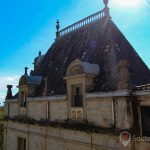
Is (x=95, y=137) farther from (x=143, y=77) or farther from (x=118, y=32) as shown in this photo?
(x=118, y=32)

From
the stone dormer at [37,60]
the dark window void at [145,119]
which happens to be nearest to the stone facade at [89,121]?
the dark window void at [145,119]

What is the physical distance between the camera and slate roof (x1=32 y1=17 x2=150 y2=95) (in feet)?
42.0

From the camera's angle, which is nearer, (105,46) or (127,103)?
(127,103)

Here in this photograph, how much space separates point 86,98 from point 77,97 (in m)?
1.13

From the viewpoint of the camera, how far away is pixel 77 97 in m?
13.8

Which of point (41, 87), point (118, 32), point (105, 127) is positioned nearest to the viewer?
point (105, 127)

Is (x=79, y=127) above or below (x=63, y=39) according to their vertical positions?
below

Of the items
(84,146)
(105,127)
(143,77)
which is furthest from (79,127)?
(143,77)

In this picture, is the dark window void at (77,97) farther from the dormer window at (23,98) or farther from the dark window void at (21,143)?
the dark window void at (21,143)

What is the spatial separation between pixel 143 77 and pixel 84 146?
15.8 feet

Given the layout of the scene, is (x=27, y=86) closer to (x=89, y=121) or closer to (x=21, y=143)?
(x=21, y=143)

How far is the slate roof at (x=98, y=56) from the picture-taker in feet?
42.0

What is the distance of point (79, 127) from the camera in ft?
41.5

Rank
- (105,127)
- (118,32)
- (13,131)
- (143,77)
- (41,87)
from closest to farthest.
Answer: (105,127), (143,77), (118,32), (41,87), (13,131)
